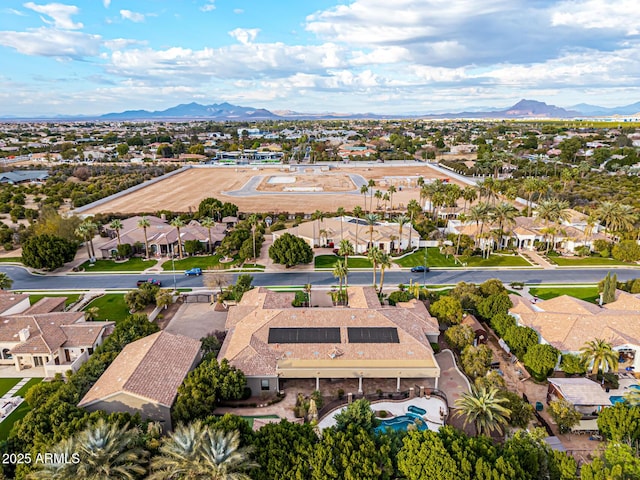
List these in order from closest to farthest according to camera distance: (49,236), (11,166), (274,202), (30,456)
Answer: (30,456) < (49,236) < (274,202) < (11,166)

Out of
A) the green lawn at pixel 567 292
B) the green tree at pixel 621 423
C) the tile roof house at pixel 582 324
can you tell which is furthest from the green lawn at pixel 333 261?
the green tree at pixel 621 423

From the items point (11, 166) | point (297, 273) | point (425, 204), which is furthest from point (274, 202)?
point (11, 166)

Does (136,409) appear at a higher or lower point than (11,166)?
lower

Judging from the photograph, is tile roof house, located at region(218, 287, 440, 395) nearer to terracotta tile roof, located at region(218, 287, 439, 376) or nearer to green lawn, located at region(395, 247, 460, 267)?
terracotta tile roof, located at region(218, 287, 439, 376)

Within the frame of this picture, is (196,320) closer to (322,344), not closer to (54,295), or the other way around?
(322,344)

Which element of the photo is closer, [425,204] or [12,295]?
[12,295]

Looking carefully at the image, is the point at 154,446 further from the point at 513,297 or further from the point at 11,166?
the point at 11,166

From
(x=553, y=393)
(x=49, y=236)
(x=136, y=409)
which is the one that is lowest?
(x=553, y=393)
